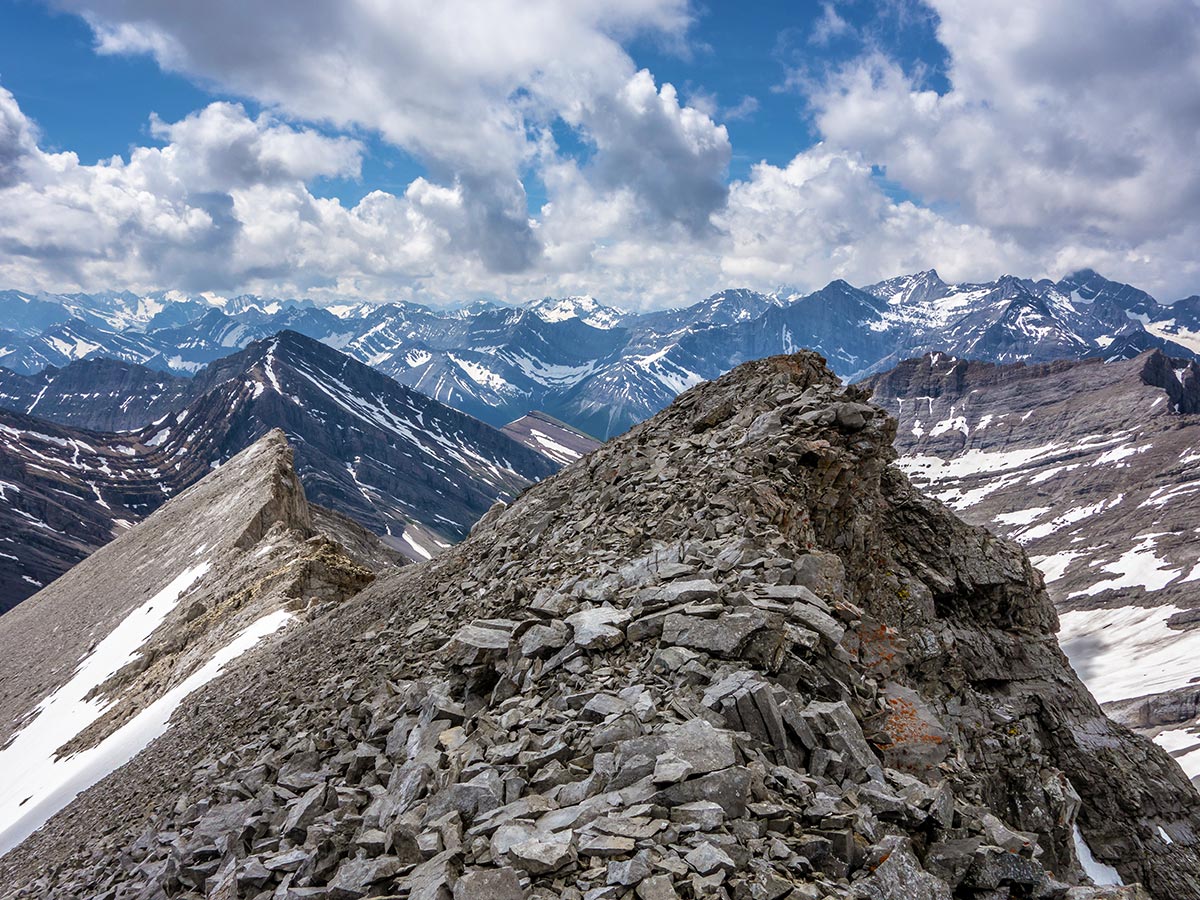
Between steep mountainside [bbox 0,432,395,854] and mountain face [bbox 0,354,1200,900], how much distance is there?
11126mm

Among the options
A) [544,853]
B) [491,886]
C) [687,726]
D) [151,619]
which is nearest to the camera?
[491,886]

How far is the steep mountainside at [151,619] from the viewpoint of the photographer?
4081cm

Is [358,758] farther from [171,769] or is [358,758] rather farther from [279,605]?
[279,605]

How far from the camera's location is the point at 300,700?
21.7m

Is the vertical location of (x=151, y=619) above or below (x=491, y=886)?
above

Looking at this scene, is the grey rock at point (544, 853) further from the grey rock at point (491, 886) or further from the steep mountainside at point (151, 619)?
the steep mountainside at point (151, 619)

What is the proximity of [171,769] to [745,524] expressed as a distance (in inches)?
878

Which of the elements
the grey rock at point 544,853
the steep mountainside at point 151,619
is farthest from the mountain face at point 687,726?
the steep mountainside at point 151,619

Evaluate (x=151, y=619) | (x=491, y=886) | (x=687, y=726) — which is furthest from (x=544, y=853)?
(x=151, y=619)

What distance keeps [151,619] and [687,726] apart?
72377 mm

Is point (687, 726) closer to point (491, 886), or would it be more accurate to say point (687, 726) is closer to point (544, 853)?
point (544, 853)

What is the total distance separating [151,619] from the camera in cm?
6581

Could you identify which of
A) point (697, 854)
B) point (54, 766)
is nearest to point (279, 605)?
point (54, 766)

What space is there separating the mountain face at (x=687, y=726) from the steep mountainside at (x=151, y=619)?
11126 millimetres
